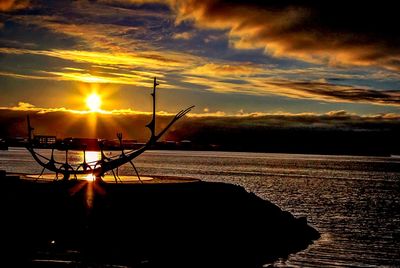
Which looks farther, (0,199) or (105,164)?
(105,164)

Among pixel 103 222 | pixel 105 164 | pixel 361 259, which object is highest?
pixel 105 164

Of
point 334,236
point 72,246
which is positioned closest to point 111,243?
point 72,246

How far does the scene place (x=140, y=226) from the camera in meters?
38.8

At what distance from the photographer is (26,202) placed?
137 ft

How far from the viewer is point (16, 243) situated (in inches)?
1427

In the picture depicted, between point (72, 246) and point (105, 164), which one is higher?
point (105, 164)

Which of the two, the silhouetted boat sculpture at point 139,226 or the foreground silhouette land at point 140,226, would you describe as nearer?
the silhouetted boat sculpture at point 139,226

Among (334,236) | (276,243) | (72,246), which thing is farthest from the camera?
(334,236)

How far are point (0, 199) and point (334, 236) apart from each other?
28239 millimetres

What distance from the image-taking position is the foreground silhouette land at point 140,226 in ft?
114

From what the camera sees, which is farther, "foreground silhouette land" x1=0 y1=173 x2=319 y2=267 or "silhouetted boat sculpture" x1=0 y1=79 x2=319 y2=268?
"foreground silhouette land" x1=0 y1=173 x2=319 y2=267

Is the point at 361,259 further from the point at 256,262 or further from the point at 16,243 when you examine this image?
the point at 16,243

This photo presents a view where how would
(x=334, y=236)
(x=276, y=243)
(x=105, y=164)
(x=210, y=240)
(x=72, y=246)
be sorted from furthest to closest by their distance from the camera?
(x=334, y=236)
(x=105, y=164)
(x=276, y=243)
(x=210, y=240)
(x=72, y=246)

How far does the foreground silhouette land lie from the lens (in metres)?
34.8
